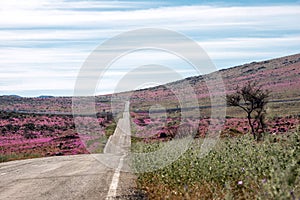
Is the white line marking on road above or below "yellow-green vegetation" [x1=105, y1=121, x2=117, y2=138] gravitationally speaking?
below

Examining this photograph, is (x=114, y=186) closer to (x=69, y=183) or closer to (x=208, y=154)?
(x=69, y=183)

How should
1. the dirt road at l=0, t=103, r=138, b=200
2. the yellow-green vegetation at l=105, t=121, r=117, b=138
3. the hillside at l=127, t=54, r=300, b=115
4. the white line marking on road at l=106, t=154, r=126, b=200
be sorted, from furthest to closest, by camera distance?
the hillside at l=127, t=54, r=300, b=115
the yellow-green vegetation at l=105, t=121, r=117, b=138
the dirt road at l=0, t=103, r=138, b=200
the white line marking on road at l=106, t=154, r=126, b=200

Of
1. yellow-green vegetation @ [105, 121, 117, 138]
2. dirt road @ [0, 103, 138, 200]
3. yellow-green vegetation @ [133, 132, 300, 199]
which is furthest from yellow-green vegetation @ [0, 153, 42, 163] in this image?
yellow-green vegetation @ [133, 132, 300, 199]

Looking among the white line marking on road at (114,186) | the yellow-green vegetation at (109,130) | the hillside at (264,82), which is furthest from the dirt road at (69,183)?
the hillside at (264,82)

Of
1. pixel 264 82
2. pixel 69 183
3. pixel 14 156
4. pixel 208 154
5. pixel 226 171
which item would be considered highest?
pixel 264 82

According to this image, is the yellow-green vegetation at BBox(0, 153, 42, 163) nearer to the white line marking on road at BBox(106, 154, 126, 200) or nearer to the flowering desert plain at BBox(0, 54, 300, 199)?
the flowering desert plain at BBox(0, 54, 300, 199)

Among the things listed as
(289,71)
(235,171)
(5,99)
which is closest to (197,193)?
(235,171)

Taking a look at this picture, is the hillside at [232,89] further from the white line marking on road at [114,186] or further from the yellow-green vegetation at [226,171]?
the yellow-green vegetation at [226,171]

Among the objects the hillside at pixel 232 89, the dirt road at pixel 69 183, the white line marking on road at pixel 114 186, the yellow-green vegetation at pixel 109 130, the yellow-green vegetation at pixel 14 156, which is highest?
the hillside at pixel 232 89

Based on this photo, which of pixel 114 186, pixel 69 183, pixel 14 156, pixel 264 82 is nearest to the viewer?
pixel 114 186

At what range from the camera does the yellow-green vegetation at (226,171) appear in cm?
855

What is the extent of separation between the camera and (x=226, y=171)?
34.4 feet

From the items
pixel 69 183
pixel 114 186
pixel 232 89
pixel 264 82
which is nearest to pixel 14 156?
pixel 69 183

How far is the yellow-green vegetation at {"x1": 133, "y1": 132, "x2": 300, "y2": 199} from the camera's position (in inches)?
337
